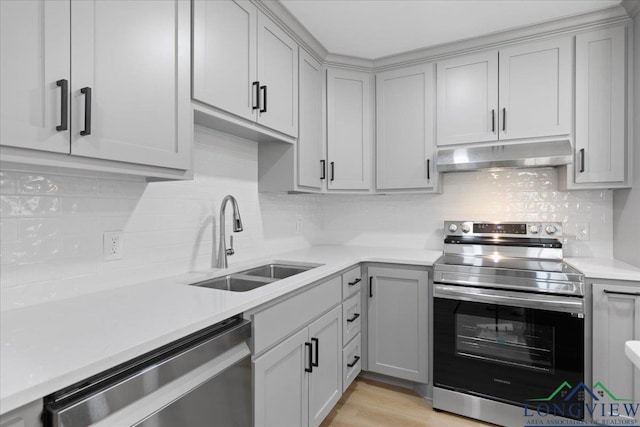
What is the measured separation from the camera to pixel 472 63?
2.51m

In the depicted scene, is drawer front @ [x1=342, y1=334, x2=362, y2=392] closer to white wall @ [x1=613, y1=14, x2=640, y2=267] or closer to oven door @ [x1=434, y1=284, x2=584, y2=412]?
oven door @ [x1=434, y1=284, x2=584, y2=412]

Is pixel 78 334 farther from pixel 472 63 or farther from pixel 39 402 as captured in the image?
pixel 472 63

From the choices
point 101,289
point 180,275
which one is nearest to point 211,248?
point 180,275

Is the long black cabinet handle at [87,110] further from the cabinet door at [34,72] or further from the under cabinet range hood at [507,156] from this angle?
the under cabinet range hood at [507,156]

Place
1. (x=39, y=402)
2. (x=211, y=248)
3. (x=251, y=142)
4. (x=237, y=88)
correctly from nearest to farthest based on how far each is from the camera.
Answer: (x=39, y=402) < (x=237, y=88) < (x=211, y=248) < (x=251, y=142)

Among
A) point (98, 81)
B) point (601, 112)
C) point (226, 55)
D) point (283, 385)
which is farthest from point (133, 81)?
point (601, 112)

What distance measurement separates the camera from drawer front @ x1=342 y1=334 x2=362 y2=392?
218cm

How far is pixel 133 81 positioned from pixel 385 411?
2.30m

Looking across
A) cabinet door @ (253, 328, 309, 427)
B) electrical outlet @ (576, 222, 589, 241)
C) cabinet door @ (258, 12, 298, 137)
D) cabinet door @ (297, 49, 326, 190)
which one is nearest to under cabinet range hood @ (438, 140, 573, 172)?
electrical outlet @ (576, 222, 589, 241)

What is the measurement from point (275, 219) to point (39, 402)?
1.94 m

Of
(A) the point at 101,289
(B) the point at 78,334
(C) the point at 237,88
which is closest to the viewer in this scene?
(B) the point at 78,334

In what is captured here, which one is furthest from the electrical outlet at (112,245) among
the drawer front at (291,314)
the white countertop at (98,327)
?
the drawer front at (291,314)

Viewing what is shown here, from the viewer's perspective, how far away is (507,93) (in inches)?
94.7

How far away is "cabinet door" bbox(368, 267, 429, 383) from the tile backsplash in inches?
26.6
